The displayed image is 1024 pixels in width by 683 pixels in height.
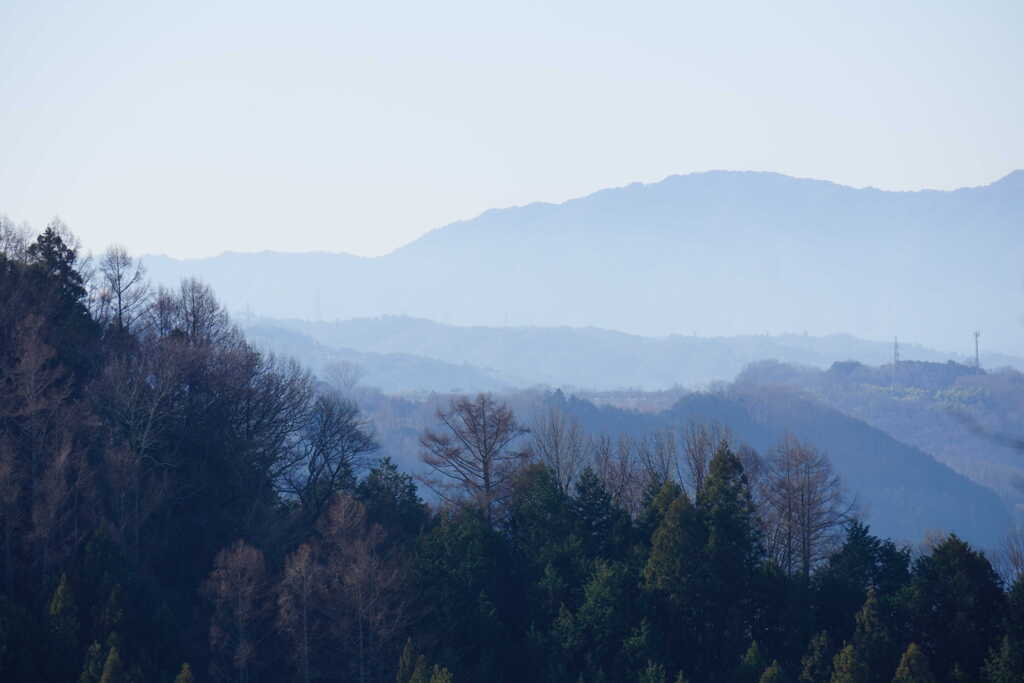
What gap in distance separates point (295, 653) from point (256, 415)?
901 centimetres

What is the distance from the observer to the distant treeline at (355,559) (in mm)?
24422

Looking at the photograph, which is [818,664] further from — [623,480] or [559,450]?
[559,450]

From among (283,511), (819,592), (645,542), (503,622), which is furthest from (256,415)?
(819,592)

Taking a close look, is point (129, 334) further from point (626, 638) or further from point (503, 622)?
point (626, 638)

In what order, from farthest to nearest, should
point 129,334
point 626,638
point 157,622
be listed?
point 129,334 < point 626,638 < point 157,622

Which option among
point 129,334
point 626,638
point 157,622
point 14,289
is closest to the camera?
point 157,622

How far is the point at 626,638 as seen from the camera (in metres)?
27.0

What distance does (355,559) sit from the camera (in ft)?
87.6

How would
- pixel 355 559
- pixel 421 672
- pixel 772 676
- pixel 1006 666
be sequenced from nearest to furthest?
pixel 1006 666 → pixel 421 672 → pixel 772 676 → pixel 355 559

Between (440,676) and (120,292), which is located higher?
(120,292)

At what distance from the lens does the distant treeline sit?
80.1ft

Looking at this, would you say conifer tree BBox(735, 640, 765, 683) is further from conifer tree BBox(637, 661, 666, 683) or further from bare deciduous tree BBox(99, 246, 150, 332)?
bare deciduous tree BBox(99, 246, 150, 332)

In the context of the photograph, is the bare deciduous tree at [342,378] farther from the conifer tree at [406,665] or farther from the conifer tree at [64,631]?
the conifer tree at [64,631]

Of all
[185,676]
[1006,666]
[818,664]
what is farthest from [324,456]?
[1006,666]
